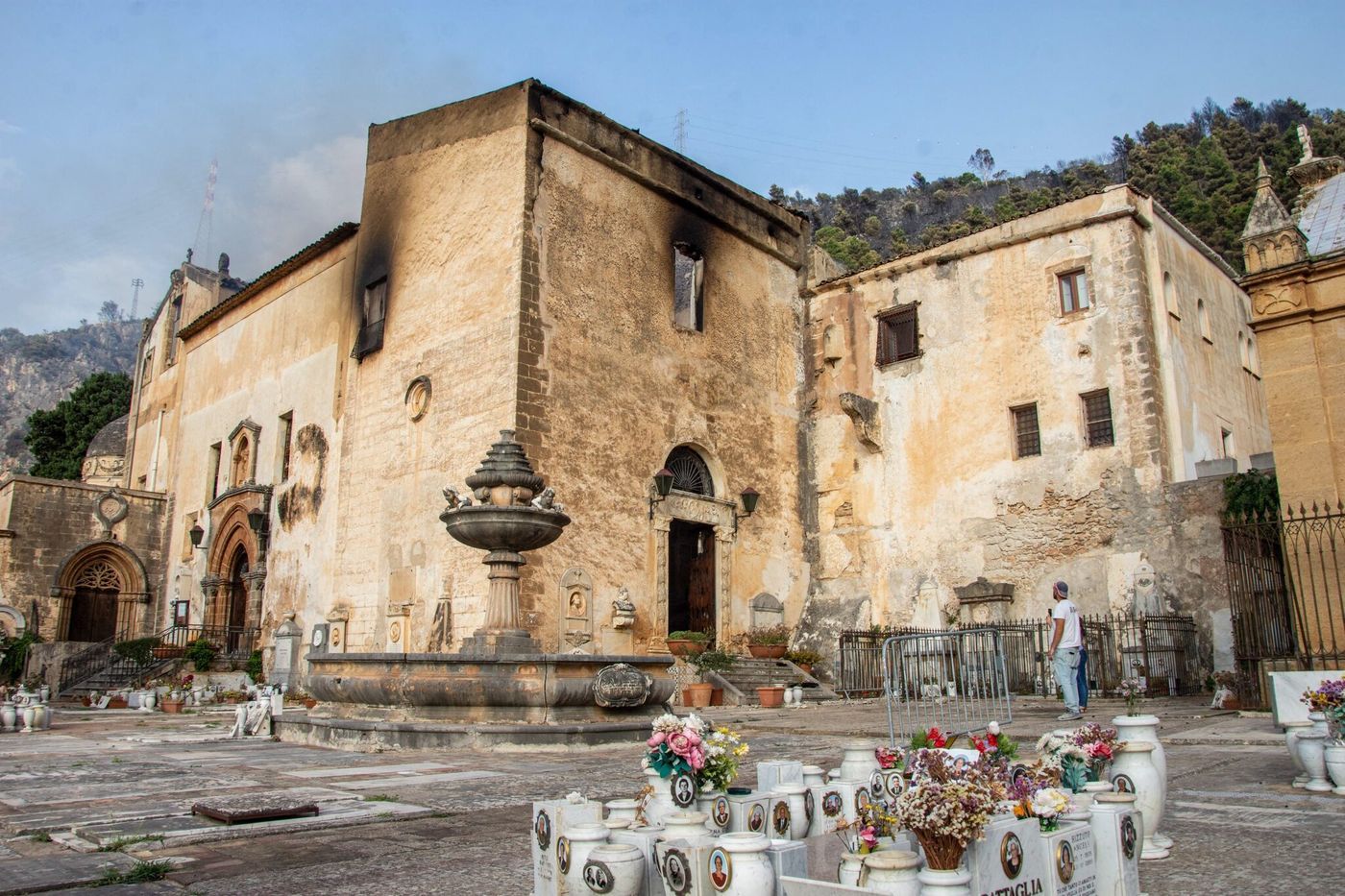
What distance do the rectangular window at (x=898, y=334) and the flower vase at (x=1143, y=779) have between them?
16587 millimetres

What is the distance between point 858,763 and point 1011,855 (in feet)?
4.14

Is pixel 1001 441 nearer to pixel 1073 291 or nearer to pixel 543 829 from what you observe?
pixel 1073 291

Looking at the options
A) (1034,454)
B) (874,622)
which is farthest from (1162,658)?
(874,622)

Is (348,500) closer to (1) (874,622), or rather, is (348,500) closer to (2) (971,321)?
(1) (874,622)

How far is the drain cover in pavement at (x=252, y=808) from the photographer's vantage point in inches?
197

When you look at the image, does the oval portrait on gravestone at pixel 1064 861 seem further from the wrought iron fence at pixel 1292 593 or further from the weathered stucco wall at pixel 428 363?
the weathered stucco wall at pixel 428 363

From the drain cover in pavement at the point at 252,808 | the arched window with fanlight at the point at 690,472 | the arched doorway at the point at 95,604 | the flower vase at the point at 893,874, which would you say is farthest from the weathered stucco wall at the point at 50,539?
the flower vase at the point at 893,874

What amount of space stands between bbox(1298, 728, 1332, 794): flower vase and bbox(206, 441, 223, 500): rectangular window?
24.1 metres

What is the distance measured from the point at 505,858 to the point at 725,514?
15.4m

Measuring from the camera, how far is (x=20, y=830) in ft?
15.9

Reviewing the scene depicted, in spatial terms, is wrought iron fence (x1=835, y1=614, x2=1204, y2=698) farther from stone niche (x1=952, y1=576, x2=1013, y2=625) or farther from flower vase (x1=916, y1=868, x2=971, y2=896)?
flower vase (x1=916, y1=868, x2=971, y2=896)

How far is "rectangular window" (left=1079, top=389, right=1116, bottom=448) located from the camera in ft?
57.3

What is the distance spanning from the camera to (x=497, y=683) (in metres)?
9.55

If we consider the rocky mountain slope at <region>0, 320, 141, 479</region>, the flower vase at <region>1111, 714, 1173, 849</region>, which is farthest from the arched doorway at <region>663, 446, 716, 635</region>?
Answer: the rocky mountain slope at <region>0, 320, 141, 479</region>
